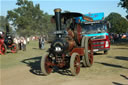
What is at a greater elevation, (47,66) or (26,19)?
(26,19)

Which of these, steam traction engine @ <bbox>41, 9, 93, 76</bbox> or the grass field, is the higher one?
steam traction engine @ <bbox>41, 9, 93, 76</bbox>

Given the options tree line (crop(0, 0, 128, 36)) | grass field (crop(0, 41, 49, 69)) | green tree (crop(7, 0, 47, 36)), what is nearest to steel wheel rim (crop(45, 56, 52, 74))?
grass field (crop(0, 41, 49, 69))

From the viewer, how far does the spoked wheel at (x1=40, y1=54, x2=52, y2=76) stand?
288 inches

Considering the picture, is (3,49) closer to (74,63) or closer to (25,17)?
(74,63)

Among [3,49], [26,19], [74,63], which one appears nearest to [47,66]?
[74,63]

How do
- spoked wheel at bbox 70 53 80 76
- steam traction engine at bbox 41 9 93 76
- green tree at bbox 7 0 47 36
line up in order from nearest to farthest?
spoked wheel at bbox 70 53 80 76, steam traction engine at bbox 41 9 93 76, green tree at bbox 7 0 47 36

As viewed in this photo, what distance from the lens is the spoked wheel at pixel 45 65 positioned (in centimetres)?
731

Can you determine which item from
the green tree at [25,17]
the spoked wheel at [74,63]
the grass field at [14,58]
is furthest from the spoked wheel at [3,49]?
the green tree at [25,17]

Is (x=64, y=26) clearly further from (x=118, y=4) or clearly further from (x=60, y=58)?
(x=118, y=4)

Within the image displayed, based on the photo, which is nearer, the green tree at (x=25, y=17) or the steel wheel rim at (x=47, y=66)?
the steel wheel rim at (x=47, y=66)

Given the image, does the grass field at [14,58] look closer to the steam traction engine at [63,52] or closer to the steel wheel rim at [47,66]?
the steel wheel rim at [47,66]

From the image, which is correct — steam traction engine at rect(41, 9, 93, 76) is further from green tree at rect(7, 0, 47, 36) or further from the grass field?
green tree at rect(7, 0, 47, 36)

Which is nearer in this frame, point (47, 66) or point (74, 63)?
point (74, 63)

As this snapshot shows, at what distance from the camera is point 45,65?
7.48 m
